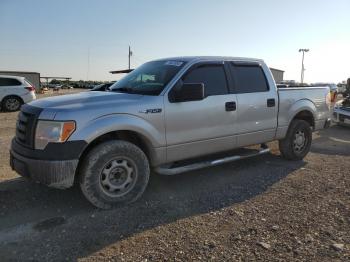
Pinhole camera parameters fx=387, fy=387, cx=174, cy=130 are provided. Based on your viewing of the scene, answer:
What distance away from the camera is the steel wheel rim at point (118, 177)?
15.3 ft

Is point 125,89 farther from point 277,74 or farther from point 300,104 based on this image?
point 277,74

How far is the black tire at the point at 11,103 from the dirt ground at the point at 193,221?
11428mm

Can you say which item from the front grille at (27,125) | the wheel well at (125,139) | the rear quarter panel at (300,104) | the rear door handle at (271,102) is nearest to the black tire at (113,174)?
the wheel well at (125,139)

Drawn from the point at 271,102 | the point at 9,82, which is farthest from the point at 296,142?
the point at 9,82

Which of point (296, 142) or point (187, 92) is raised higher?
point (187, 92)

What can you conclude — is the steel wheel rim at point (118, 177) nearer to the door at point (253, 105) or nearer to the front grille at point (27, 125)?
the front grille at point (27, 125)

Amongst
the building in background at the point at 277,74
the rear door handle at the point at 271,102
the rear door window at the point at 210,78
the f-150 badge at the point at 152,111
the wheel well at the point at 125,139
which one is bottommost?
the wheel well at the point at 125,139

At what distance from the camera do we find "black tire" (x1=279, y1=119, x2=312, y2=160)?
285 inches

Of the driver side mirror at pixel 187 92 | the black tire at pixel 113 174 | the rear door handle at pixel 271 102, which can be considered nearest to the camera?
the black tire at pixel 113 174

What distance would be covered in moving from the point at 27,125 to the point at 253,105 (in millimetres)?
3480

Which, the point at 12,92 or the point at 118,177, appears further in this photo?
the point at 12,92

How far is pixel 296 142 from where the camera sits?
7.40 m

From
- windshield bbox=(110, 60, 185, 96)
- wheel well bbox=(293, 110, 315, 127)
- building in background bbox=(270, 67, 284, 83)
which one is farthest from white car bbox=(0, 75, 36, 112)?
building in background bbox=(270, 67, 284, 83)

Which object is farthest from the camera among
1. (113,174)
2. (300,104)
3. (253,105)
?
(300,104)
